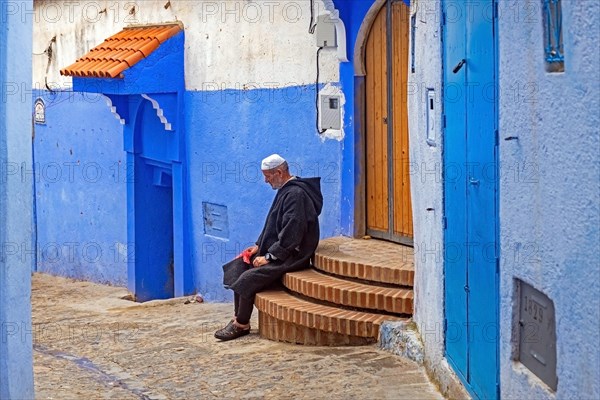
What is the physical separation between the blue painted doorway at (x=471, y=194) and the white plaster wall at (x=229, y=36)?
170 inches

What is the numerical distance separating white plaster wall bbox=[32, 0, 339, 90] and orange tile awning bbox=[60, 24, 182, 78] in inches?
8.9

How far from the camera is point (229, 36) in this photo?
12.3 metres

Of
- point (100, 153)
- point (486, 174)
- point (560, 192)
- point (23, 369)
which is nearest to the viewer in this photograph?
point (560, 192)

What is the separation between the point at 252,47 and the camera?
11922 millimetres

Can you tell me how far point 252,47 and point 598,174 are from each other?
841 cm

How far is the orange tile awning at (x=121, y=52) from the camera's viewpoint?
12.6 m

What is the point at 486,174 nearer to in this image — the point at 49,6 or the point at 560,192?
the point at 560,192

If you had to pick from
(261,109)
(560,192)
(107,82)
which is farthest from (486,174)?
(107,82)

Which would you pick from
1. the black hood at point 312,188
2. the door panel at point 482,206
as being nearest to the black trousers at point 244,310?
the black hood at point 312,188

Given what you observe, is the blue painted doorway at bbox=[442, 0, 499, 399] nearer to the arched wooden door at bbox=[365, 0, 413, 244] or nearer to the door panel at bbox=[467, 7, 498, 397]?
the door panel at bbox=[467, 7, 498, 397]

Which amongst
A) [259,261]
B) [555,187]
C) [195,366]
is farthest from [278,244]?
[555,187]

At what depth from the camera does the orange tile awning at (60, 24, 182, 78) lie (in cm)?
1265

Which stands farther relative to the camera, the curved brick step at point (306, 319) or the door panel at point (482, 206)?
the curved brick step at point (306, 319)

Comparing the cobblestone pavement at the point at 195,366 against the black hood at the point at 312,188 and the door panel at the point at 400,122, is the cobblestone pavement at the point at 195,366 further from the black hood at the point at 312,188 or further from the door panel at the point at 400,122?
Answer: the door panel at the point at 400,122
